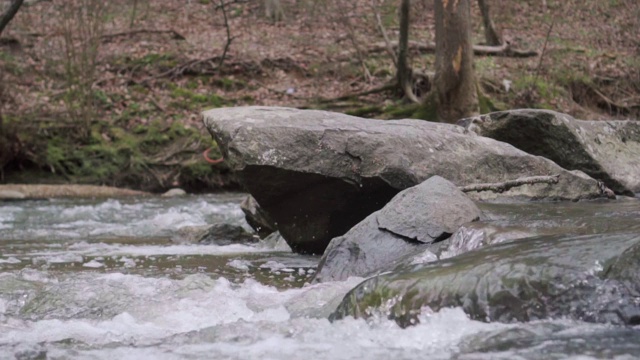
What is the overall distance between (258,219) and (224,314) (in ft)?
11.8

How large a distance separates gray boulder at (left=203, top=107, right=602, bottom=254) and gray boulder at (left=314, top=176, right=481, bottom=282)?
71cm

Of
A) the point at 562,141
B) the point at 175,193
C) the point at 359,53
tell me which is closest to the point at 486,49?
the point at 359,53

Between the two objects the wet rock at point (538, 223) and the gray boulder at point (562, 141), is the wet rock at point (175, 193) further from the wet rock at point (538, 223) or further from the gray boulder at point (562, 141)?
the wet rock at point (538, 223)

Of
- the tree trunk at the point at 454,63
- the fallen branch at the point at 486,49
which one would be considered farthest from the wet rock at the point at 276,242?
the fallen branch at the point at 486,49

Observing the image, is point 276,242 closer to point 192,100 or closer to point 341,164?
point 341,164

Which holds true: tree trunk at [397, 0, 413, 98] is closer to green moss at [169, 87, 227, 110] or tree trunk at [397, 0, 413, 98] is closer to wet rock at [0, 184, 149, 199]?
green moss at [169, 87, 227, 110]

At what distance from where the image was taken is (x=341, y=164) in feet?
19.9

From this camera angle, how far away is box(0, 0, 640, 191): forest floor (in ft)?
47.4

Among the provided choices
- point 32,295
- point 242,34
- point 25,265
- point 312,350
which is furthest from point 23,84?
point 312,350

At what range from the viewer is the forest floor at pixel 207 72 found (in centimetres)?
1446

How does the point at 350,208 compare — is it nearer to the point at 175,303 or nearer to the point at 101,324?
the point at 175,303

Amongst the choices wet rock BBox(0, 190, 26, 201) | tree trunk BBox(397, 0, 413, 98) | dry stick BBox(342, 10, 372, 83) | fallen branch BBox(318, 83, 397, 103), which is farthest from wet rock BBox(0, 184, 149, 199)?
dry stick BBox(342, 10, 372, 83)

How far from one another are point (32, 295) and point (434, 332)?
2458mm

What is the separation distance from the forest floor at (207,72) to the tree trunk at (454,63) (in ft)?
4.46
